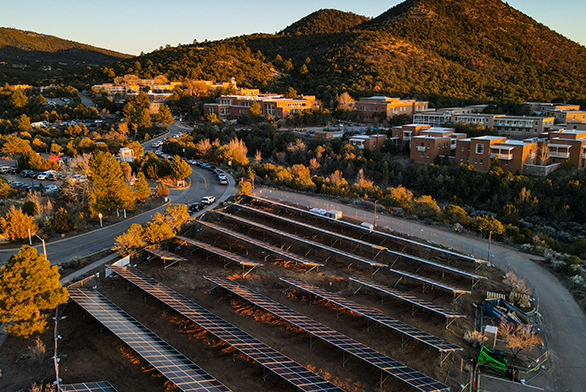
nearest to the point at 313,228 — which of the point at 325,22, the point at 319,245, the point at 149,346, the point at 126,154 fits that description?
the point at 319,245

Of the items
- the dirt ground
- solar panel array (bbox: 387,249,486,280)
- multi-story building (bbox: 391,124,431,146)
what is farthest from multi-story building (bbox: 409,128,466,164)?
solar panel array (bbox: 387,249,486,280)

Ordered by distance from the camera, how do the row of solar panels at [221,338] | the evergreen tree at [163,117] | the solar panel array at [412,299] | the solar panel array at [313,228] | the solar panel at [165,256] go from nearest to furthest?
the row of solar panels at [221,338], the solar panel array at [412,299], the solar panel at [165,256], the solar panel array at [313,228], the evergreen tree at [163,117]

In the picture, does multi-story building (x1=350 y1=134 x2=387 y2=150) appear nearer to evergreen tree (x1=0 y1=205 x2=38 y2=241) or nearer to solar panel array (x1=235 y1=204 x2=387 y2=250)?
solar panel array (x1=235 y1=204 x2=387 y2=250)

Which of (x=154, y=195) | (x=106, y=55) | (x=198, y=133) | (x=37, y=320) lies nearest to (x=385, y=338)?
(x=37, y=320)

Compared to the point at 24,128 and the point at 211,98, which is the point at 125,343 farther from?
the point at 211,98

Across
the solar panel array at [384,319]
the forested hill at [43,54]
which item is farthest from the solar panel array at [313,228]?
the forested hill at [43,54]

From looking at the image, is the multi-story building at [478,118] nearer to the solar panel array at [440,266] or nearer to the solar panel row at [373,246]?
the solar panel row at [373,246]
